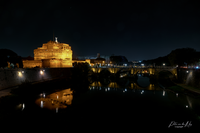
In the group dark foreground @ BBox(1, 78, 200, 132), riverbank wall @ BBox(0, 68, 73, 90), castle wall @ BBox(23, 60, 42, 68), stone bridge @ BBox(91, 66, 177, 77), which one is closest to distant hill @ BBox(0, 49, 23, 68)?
castle wall @ BBox(23, 60, 42, 68)

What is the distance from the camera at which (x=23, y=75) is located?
76.8 feet

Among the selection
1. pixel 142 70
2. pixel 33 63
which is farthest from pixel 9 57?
pixel 142 70

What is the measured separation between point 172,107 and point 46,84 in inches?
947

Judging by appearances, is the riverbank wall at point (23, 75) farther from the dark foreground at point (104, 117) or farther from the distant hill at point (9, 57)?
the distant hill at point (9, 57)

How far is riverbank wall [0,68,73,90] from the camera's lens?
19.3 metres

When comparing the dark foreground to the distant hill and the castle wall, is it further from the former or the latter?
the distant hill

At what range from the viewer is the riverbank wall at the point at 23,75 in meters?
19.3

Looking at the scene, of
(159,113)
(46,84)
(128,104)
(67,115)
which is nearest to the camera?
(67,115)

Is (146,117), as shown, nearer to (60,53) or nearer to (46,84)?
(46,84)

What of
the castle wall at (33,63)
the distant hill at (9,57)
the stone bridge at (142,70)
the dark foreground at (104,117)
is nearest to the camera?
the dark foreground at (104,117)

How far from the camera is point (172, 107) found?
54.3 feet

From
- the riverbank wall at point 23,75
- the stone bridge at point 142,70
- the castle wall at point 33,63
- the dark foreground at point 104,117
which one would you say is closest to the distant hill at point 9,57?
the castle wall at point 33,63

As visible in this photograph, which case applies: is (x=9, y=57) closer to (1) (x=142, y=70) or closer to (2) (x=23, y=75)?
(2) (x=23, y=75)

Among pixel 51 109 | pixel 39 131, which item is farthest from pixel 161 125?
pixel 51 109
